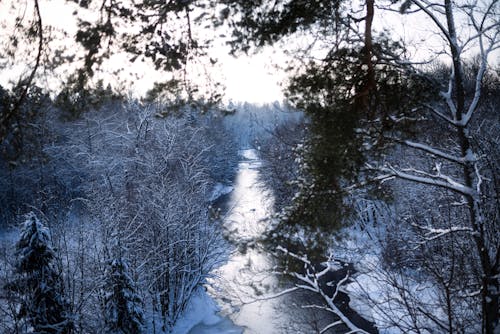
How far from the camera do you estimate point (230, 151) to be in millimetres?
50781

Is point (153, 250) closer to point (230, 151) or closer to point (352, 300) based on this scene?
point (352, 300)

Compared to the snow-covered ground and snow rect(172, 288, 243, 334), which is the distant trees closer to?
the snow-covered ground

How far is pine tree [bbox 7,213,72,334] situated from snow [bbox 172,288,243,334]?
474cm

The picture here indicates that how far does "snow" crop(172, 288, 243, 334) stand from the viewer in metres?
13.7

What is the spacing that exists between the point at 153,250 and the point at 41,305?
13.0ft

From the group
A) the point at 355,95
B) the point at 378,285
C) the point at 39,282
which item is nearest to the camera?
the point at 355,95

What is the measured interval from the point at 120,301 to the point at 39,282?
101 inches

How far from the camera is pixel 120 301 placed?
11.5 m

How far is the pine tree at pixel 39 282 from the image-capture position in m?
9.93

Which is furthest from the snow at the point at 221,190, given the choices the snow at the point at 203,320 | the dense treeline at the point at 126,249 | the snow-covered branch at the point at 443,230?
the snow-covered branch at the point at 443,230

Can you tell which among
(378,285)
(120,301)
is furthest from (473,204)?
(120,301)

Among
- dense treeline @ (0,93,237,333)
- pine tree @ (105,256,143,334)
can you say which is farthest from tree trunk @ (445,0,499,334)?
pine tree @ (105,256,143,334)

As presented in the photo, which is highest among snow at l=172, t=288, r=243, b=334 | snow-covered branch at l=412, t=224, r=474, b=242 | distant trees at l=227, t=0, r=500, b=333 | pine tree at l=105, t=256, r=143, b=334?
distant trees at l=227, t=0, r=500, b=333

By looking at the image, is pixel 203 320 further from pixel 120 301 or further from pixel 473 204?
pixel 473 204
